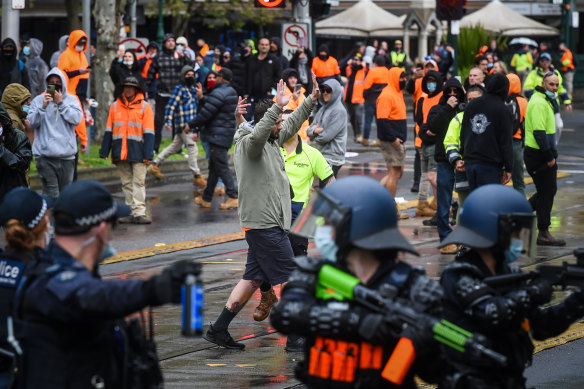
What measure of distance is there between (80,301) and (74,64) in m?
14.6

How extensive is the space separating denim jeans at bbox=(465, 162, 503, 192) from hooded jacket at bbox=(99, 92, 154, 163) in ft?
15.5

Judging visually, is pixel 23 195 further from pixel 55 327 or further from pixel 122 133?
pixel 122 133

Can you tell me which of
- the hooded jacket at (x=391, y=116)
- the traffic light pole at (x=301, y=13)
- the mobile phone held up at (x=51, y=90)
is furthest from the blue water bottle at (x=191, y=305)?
the traffic light pole at (x=301, y=13)

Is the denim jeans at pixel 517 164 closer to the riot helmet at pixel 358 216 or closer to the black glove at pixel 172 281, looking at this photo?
the riot helmet at pixel 358 216

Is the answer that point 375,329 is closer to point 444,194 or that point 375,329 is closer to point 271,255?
point 271,255

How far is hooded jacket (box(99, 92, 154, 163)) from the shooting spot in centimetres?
1416

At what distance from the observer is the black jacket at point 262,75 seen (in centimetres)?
2077

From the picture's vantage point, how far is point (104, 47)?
68.3 feet

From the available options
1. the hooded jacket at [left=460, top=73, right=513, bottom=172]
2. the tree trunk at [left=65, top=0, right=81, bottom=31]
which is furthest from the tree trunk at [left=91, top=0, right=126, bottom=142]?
the hooded jacket at [left=460, top=73, right=513, bottom=172]

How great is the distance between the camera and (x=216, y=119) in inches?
603

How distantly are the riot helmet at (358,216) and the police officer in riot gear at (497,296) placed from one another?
15.1 inches

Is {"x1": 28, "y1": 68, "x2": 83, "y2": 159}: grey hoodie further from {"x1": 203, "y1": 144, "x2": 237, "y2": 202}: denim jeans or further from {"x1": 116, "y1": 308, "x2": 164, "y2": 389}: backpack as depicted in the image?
{"x1": 116, "y1": 308, "x2": 164, "y2": 389}: backpack

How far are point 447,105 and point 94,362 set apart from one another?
30.0 ft

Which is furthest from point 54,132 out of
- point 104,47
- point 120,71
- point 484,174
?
point 104,47
